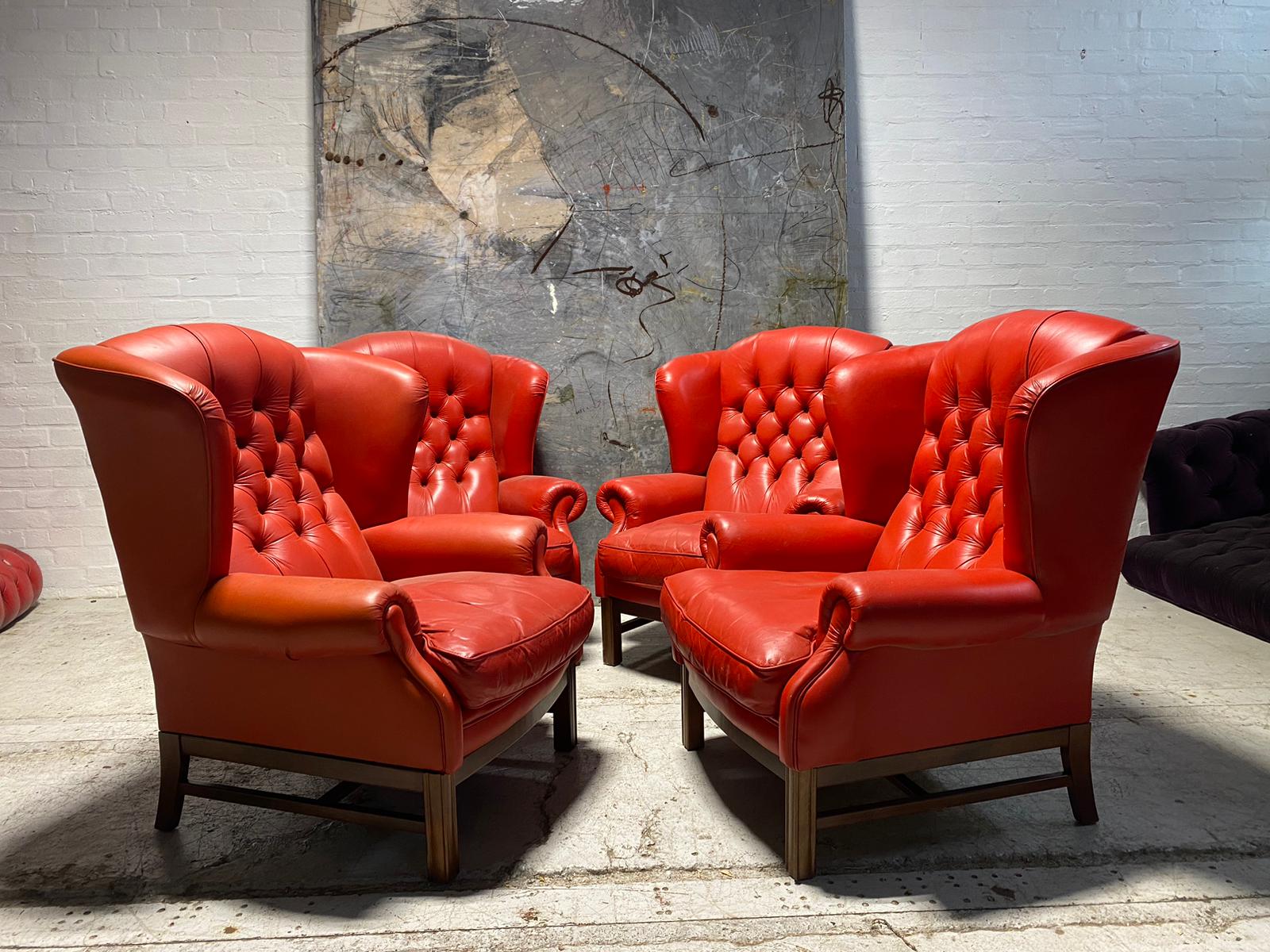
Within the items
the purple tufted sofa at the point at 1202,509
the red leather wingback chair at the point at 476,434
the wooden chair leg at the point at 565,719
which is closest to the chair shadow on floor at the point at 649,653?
the red leather wingback chair at the point at 476,434

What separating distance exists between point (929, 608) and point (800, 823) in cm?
48

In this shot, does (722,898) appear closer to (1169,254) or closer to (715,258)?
(715,258)

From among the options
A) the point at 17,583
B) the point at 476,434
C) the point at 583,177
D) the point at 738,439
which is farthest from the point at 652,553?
the point at 17,583

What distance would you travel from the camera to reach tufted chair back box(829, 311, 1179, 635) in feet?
5.34

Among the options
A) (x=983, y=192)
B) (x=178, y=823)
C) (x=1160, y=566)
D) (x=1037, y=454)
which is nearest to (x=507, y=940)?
(x=178, y=823)

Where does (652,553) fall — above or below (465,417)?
below

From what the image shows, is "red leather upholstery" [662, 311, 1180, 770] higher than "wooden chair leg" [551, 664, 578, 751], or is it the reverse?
"red leather upholstery" [662, 311, 1180, 770]

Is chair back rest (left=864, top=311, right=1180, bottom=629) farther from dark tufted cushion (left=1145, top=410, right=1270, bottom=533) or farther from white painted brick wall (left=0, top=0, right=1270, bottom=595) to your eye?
white painted brick wall (left=0, top=0, right=1270, bottom=595)

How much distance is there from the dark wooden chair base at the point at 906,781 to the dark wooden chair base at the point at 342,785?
597 mm

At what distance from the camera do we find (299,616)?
159cm

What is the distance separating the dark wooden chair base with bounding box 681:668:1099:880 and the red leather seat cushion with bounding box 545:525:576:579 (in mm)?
1020

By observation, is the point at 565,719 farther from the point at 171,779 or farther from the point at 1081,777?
the point at 1081,777

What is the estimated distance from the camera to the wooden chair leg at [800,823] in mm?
1636

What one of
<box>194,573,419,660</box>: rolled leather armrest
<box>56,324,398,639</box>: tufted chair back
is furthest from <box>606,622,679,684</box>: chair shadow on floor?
<box>194,573,419,660</box>: rolled leather armrest
